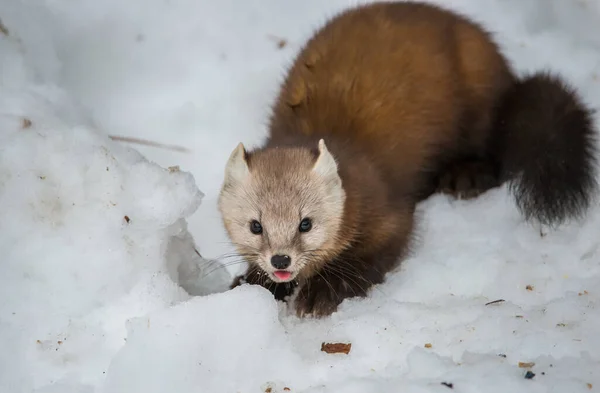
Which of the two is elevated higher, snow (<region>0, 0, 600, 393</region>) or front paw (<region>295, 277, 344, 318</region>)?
snow (<region>0, 0, 600, 393</region>)

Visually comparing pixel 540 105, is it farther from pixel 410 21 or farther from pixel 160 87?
pixel 160 87

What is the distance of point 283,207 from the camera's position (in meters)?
3.00

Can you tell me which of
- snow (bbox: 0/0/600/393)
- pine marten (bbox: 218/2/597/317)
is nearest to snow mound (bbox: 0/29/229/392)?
snow (bbox: 0/0/600/393)

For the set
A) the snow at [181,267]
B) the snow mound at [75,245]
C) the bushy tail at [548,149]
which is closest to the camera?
the snow at [181,267]

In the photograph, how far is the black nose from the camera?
291cm

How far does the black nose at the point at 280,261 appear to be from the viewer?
9.55ft

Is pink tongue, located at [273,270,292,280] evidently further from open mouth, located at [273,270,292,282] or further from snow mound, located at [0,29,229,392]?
snow mound, located at [0,29,229,392]

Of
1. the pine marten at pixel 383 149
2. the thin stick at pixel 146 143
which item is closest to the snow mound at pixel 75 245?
the pine marten at pixel 383 149

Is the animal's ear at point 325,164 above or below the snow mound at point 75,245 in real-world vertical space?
above

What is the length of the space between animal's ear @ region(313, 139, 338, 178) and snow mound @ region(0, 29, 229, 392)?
52 centimetres

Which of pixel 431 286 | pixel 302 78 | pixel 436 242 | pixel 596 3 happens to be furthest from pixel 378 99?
pixel 596 3

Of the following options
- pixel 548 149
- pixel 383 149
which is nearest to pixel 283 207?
pixel 383 149

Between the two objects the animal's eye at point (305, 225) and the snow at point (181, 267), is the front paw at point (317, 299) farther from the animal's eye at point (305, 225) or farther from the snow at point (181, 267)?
the animal's eye at point (305, 225)

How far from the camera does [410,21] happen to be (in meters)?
3.74
